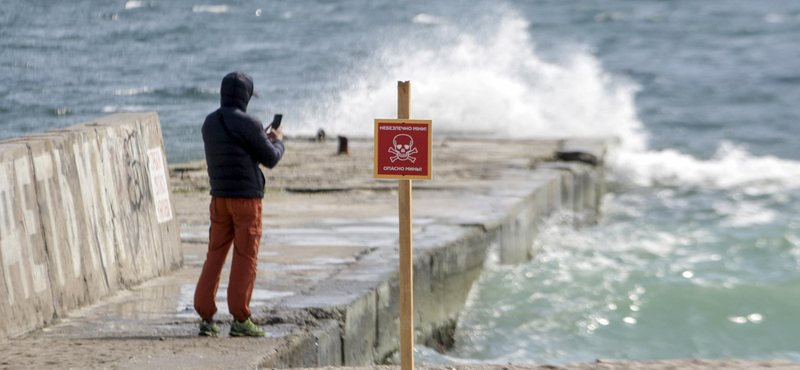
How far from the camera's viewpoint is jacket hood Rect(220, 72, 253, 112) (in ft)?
17.6

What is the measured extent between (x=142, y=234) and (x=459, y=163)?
24.9 ft

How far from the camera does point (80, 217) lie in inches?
239

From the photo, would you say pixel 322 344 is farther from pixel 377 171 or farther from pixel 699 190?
pixel 699 190

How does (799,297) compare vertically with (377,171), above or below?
below

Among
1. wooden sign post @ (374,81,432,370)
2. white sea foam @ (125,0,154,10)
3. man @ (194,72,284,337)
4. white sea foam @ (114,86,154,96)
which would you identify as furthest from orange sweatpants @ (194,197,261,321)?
white sea foam @ (125,0,154,10)

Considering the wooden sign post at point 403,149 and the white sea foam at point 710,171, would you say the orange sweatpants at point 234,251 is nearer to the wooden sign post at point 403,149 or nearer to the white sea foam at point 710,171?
the wooden sign post at point 403,149

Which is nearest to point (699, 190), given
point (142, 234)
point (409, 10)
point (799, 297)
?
point (799, 297)

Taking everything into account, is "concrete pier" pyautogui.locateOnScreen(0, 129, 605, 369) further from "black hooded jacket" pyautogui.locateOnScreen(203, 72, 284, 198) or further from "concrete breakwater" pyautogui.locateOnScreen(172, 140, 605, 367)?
"black hooded jacket" pyautogui.locateOnScreen(203, 72, 284, 198)

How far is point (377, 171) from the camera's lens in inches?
166

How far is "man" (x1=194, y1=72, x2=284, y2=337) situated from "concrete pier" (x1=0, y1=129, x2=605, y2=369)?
0.27 meters

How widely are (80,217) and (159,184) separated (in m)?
1.07

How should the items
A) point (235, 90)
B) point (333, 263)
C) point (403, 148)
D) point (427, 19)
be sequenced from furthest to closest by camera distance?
point (427, 19) < point (333, 263) < point (235, 90) < point (403, 148)

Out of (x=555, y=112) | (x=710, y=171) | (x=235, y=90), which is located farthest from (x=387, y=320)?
(x=555, y=112)

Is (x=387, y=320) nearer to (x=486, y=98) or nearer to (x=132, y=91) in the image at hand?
(x=132, y=91)
